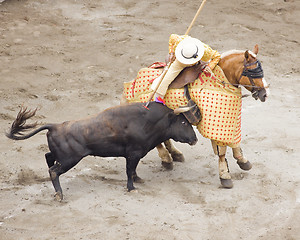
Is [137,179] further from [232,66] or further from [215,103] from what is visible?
[232,66]

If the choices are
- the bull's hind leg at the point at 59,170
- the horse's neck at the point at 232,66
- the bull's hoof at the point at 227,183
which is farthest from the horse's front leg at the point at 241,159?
the bull's hind leg at the point at 59,170

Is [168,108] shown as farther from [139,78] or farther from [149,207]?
[149,207]

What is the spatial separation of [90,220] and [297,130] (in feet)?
12.8

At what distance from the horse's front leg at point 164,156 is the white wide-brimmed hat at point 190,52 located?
1.44 metres

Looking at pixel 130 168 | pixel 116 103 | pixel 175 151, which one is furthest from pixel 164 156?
pixel 116 103

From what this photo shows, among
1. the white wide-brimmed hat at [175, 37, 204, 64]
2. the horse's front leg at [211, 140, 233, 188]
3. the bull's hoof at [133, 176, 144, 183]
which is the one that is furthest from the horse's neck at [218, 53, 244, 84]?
the bull's hoof at [133, 176, 144, 183]

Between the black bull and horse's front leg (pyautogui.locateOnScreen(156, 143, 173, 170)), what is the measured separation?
72 cm

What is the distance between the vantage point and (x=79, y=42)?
42.0 feet

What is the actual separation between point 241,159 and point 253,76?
1322 millimetres

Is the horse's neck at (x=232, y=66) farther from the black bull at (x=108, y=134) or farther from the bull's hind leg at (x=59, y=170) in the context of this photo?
the bull's hind leg at (x=59, y=170)

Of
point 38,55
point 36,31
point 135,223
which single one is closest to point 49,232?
point 135,223

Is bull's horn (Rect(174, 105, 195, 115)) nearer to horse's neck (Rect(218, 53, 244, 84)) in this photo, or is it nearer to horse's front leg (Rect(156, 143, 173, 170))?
horse's neck (Rect(218, 53, 244, 84))

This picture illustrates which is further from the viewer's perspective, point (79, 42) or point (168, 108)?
point (79, 42)

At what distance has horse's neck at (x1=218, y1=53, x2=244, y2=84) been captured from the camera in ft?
25.1
